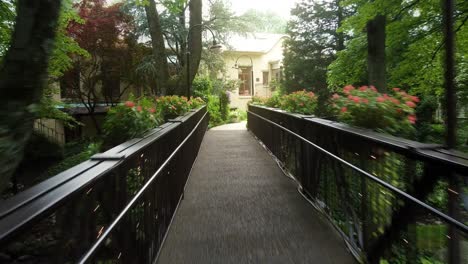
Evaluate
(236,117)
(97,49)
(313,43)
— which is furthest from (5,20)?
(236,117)

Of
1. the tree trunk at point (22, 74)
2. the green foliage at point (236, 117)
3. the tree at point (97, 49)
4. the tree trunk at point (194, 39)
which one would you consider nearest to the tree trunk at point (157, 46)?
the tree trunk at point (194, 39)

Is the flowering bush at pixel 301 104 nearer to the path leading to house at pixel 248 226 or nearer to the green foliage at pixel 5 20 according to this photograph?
the path leading to house at pixel 248 226

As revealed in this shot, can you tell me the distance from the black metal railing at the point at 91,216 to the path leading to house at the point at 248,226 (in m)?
0.53

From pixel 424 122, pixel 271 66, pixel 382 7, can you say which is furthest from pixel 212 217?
pixel 271 66

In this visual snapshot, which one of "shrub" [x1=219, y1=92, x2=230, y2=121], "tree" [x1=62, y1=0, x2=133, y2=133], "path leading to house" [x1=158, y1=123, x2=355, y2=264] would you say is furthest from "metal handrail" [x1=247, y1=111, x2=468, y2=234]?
"shrub" [x1=219, y1=92, x2=230, y2=121]

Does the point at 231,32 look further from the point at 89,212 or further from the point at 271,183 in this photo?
the point at 89,212

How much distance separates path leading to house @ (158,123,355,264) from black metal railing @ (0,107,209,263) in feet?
1.74

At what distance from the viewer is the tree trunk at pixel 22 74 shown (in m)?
2.16

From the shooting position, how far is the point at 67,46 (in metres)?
9.77

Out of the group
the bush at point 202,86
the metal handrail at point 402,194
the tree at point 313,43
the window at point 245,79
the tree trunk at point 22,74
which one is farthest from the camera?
the window at point 245,79

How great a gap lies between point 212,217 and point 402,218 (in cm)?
250

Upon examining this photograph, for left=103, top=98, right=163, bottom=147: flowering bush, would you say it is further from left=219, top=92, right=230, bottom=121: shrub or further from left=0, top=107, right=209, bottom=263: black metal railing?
left=219, top=92, right=230, bottom=121: shrub

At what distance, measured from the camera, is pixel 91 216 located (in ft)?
6.41

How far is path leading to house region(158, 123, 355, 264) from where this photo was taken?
352 centimetres
